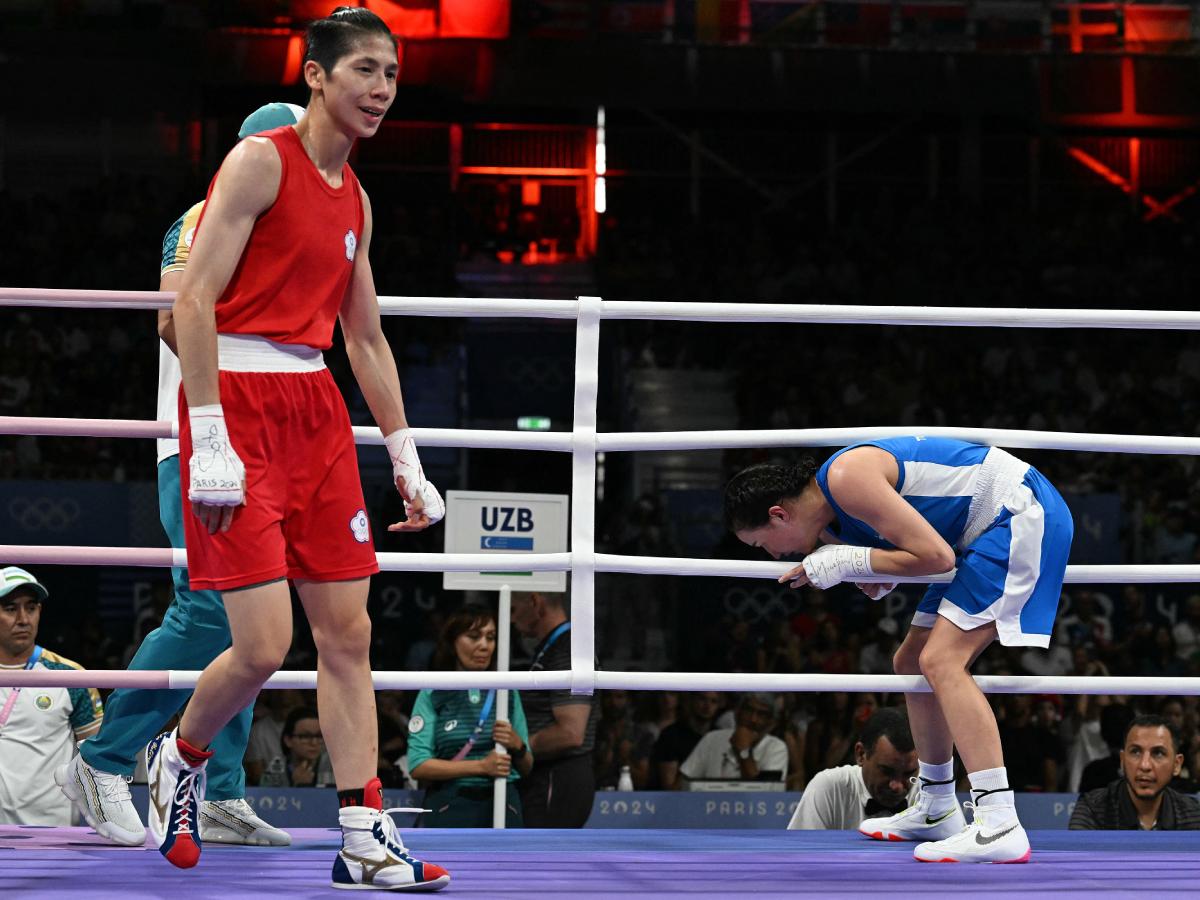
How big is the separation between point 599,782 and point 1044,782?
7.29ft

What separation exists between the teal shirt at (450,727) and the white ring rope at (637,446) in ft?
6.23

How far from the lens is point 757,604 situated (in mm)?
9078

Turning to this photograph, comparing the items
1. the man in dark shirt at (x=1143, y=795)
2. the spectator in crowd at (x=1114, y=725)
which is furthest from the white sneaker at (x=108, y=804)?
the spectator in crowd at (x=1114, y=725)

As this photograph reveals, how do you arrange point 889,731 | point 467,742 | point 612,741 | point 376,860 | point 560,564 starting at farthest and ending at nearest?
point 612,741, point 467,742, point 889,731, point 560,564, point 376,860

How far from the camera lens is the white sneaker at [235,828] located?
3.13 meters

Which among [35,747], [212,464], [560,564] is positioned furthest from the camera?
[35,747]

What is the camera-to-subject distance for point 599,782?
7527mm

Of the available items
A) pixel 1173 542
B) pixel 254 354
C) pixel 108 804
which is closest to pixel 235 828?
pixel 108 804

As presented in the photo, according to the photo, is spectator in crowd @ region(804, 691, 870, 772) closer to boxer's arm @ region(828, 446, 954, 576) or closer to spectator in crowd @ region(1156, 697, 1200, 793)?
spectator in crowd @ region(1156, 697, 1200, 793)

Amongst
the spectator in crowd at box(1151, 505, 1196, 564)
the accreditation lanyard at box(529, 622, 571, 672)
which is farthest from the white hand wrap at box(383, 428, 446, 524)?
the spectator in crowd at box(1151, 505, 1196, 564)

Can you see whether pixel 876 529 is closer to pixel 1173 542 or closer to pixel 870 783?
pixel 870 783

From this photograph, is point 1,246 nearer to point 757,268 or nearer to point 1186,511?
point 757,268

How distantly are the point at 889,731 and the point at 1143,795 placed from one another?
84 centimetres

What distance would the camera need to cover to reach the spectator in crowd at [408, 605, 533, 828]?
16.3 feet
